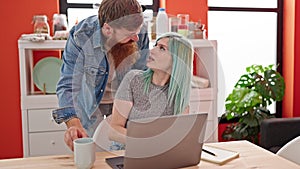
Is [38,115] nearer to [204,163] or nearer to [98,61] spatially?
[98,61]

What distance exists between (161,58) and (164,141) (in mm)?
329

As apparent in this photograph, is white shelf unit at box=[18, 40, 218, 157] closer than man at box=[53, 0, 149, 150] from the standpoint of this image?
No

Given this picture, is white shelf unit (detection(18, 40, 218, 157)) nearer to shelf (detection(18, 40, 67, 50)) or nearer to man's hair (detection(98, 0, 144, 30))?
shelf (detection(18, 40, 67, 50))

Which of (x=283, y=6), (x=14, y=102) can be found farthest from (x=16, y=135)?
(x=283, y=6)

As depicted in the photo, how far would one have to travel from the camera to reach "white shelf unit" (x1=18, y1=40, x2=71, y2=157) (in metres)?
2.66

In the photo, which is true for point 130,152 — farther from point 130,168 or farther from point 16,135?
point 16,135

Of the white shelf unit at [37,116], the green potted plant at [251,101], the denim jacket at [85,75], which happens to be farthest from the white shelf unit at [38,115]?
the denim jacket at [85,75]

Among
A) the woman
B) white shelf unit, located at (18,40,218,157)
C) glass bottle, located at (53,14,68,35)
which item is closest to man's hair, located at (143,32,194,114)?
the woman

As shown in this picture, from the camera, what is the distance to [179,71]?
138 centimetres

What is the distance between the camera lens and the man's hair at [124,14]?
55.1 inches

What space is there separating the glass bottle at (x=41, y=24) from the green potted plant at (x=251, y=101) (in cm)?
167

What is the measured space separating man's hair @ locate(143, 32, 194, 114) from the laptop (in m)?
0.19

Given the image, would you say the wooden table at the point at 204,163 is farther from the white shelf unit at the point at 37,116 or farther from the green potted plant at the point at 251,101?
the green potted plant at the point at 251,101

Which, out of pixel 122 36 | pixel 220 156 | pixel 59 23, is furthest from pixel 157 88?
pixel 59 23
